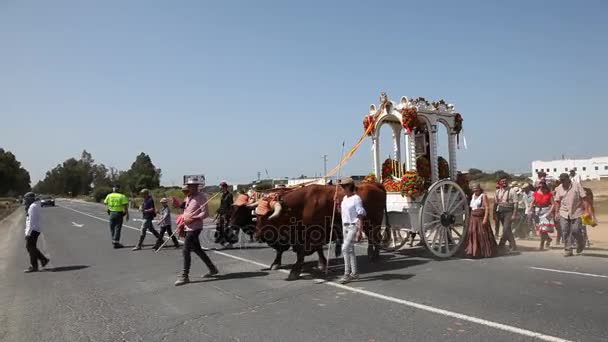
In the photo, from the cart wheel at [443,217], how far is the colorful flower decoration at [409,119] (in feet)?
4.21

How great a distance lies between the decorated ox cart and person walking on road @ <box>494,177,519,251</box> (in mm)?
1091

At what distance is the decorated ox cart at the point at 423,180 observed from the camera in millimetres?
9609

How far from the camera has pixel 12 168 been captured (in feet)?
316

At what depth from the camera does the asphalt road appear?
509cm

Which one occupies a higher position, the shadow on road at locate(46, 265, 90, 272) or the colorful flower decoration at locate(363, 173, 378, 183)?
the colorful flower decoration at locate(363, 173, 378, 183)

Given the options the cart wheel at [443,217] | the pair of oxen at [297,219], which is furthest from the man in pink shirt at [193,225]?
the cart wheel at [443,217]

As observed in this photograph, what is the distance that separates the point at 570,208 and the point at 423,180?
9.90 feet

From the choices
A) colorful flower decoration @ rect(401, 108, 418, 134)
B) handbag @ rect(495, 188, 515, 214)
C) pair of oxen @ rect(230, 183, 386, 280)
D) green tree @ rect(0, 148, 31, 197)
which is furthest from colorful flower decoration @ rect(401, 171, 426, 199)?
green tree @ rect(0, 148, 31, 197)

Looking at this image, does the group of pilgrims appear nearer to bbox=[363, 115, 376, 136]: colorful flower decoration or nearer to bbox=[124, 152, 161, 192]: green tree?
bbox=[363, 115, 376, 136]: colorful flower decoration

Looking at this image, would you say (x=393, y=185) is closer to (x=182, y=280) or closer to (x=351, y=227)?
(x=351, y=227)

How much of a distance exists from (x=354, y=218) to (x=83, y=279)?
544 cm

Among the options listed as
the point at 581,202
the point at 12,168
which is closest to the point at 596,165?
the point at 581,202

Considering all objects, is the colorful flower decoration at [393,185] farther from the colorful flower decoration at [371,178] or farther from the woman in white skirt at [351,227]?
the woman in white skirt at [351,227]

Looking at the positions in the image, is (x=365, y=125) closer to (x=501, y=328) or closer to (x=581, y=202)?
(x=581, y=202)
